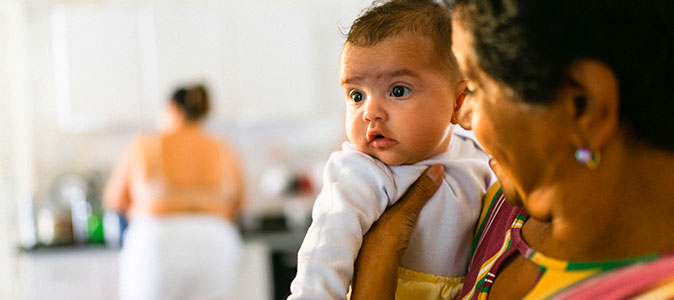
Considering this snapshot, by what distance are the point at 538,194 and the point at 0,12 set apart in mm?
5383

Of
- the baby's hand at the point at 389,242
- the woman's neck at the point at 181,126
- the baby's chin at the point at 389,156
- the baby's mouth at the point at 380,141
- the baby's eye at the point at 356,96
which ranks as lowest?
the woman's neck at the point at 181,126

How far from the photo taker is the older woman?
717 mm

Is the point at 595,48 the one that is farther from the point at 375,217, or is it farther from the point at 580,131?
the point at 375,217

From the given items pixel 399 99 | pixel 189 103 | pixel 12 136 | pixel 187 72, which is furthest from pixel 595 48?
pixel 12 136

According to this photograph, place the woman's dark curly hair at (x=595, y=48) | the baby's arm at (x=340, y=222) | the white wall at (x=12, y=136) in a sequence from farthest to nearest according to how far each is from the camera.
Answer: the white wall at (x=12, y=136)
the baby's arm at (x=340, y=222)
the woman's dark curly hair at (x=595, y=48)

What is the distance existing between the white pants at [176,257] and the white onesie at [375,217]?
3.11 metres

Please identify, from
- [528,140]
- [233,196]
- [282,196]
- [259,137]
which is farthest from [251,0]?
[528,140]

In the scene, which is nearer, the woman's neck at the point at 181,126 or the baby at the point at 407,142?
the baby at the point at 407,142

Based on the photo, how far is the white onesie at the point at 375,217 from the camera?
3.52 ft

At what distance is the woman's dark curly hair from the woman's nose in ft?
1.27

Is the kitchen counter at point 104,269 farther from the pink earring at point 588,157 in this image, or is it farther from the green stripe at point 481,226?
the pink earring at point 588,157

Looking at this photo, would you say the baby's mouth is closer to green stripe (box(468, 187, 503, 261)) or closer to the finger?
the finger

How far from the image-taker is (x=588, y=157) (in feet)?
2.60

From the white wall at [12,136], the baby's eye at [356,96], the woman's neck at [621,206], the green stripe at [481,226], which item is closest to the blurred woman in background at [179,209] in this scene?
the white wall at [12,136]
